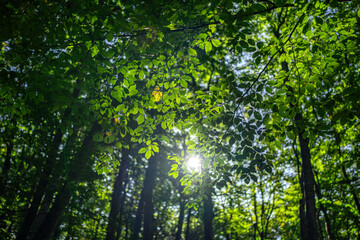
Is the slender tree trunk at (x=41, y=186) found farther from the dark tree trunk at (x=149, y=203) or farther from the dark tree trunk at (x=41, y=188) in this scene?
the dark tree trunk at (x=149, y=203)

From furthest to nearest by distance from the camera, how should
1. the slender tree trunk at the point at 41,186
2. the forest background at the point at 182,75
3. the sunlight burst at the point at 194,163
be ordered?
the slender tree trunk at the point at 41,186 < the sunlight burst at the point at 194,163 < the forest background at the point at 182,75

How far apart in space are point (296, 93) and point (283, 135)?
641 mm

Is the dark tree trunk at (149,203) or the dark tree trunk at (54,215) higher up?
the dark tree trunk at (149,203)

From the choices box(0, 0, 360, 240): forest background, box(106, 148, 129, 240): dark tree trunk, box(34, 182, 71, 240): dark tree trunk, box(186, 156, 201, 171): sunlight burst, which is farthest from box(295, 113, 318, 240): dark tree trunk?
box(34, 182, 71, 240): dark tree trunk

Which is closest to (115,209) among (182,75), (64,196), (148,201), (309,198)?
A: (148,201)

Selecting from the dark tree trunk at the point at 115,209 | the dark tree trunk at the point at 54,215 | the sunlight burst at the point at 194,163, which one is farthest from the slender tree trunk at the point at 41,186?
the sunlight burst at the point at 194,163

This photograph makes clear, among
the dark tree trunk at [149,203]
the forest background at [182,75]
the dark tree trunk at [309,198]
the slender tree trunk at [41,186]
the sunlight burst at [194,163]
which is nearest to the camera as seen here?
the forest background at [182,75]

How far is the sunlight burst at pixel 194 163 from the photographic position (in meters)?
4.04

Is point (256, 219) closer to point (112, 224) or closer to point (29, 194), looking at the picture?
point (112, 224)

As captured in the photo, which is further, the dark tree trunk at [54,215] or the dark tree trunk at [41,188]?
the dark tree trunk at [41,188]

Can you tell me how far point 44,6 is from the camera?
101 inches

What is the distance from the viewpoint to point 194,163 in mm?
4082

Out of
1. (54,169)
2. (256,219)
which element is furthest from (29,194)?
(256,219)

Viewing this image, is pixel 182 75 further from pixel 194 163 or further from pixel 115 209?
Result: pixel 115 209
